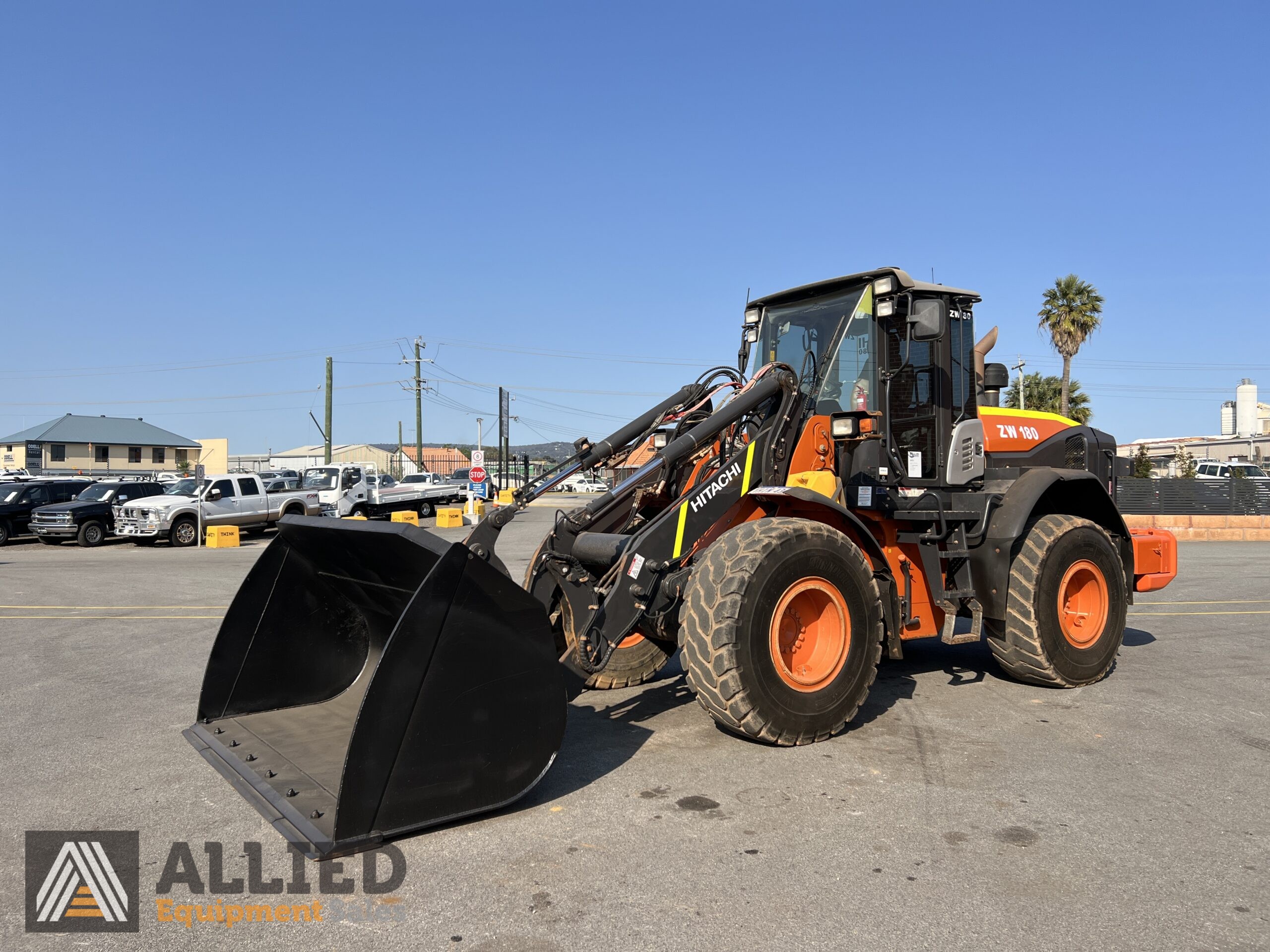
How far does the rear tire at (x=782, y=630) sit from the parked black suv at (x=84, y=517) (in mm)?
24162

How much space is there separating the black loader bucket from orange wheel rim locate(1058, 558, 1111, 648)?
478cm

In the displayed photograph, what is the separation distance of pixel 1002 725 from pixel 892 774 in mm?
1485

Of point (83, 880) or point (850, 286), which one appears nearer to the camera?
point (83, 880)

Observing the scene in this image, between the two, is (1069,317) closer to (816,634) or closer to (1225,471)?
(1225,471)

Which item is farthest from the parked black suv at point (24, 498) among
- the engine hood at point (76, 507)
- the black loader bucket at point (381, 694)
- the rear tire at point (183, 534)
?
the black loader bucket at point (381, 694)

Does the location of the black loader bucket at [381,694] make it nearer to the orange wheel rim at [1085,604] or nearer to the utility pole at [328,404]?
the orange wheel rim at [1085,604]

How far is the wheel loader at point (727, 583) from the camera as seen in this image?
14.0 ft

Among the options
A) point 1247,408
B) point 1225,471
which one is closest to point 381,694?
point 1225,471

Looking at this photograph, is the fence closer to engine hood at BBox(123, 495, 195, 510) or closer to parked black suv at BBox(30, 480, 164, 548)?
engine hood at BBox(123, 495, 195, 510)

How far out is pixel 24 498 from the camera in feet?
84.5

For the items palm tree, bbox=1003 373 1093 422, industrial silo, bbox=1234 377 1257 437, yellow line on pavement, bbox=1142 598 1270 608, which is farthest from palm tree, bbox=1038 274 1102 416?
industrial silo, bbox=1234 377 1257 437

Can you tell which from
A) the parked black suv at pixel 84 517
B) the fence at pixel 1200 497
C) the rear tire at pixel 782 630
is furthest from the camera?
the fence at pixel 1200 497

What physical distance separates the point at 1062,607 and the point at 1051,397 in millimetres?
39621

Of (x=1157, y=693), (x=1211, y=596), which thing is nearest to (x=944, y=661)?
(x=1157, y=693)
